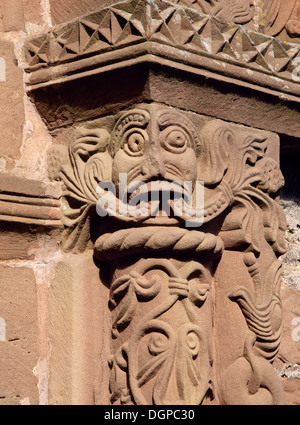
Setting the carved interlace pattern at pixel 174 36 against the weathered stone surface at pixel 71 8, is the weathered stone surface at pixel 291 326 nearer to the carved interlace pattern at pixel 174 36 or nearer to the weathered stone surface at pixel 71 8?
the carved interlace pattern at pixel 174 36

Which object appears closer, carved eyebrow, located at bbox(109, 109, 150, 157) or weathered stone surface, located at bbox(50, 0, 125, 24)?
carved eyebrow, located at bbox(109, 109, 150, 157)

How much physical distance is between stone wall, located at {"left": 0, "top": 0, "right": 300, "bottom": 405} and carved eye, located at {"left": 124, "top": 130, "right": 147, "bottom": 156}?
14 cm

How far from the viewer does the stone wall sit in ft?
9.01

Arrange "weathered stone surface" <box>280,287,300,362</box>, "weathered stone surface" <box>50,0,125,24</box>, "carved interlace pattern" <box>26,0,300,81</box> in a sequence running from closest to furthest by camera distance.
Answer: "carved interlace pattern" <box>26,0,300,81</box> < "weathered stone surface" <box>50,0,125,24</box> < "weathered stone surface" <box>280,287,300,362</box>

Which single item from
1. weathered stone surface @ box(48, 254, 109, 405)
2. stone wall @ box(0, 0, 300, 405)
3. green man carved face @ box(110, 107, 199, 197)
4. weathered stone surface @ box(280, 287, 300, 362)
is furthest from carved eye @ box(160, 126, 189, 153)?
weathered stone surface @ box(280, 287, 300, 362)

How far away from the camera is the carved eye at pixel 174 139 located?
8.82 feet

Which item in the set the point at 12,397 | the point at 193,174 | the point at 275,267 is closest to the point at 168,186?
the point at 193,174

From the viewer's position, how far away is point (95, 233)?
2834mm

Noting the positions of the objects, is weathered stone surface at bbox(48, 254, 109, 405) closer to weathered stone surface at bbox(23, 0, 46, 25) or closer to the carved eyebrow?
the carved eyebrow

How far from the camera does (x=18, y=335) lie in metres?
2.75

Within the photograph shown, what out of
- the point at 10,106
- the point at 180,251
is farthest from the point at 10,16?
the point at 180,251

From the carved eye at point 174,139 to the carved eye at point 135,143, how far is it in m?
0.05

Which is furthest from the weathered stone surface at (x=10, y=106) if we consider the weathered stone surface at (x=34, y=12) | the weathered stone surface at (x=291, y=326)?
the weathered stone surface at (x=291, y=326)

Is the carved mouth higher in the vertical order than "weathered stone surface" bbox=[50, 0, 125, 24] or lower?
lower
